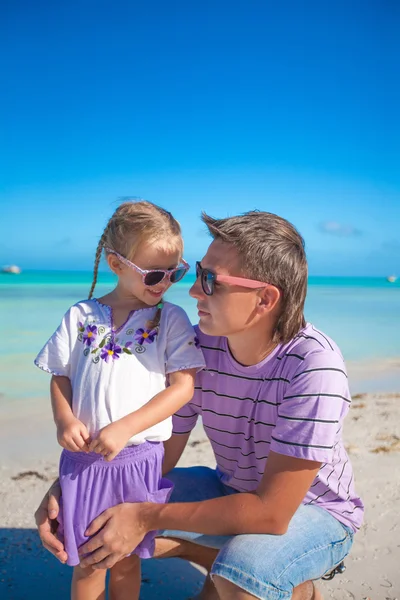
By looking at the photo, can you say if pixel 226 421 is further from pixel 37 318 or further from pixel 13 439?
pixel 37 318

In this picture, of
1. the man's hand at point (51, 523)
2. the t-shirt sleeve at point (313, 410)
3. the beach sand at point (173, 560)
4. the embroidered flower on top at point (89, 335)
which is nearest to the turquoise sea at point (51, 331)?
the beach sand at point (173, 560)

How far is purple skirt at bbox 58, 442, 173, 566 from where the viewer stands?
2311mm

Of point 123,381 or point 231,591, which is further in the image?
point 123,381

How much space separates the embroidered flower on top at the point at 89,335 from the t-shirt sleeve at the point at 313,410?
845mm

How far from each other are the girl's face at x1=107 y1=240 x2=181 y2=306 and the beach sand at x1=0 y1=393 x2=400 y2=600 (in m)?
1.57

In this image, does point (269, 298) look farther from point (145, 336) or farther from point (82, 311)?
point (82, 311)

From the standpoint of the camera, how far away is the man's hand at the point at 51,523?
2305 mm

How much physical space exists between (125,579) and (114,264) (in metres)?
1.36

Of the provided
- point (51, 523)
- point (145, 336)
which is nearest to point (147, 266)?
point (145, 336)

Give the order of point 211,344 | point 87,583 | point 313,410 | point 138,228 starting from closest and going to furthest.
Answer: point 313,410 < point 87,583 < point 138,228 < point 211,344

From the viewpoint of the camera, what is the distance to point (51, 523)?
2.41 m

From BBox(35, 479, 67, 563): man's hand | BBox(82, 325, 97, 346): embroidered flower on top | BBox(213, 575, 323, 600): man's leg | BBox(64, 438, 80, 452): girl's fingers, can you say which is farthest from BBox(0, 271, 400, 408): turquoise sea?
BBox(213, 575, 323, 600): man's leg

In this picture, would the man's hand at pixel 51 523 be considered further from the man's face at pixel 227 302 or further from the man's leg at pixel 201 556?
the man's face at pixel 227 302

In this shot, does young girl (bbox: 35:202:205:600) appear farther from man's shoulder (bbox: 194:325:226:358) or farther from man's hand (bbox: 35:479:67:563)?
man's shoulder (bbox: 194:325:226:358)
